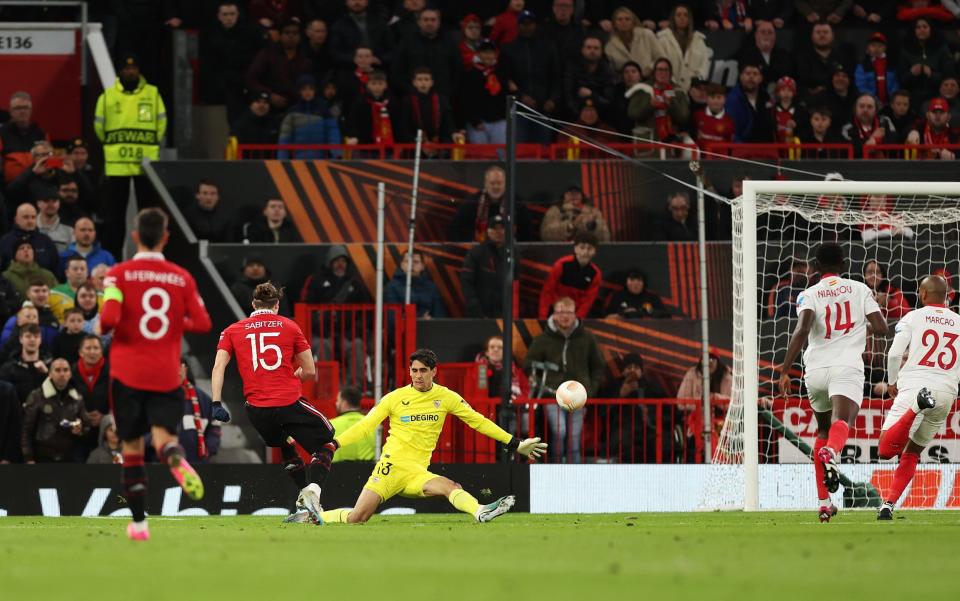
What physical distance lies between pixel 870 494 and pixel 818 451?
4.19m

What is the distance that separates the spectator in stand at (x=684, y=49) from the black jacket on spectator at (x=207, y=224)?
6.93 m

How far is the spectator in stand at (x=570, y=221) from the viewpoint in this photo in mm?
20734

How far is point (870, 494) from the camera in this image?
16.3 metres

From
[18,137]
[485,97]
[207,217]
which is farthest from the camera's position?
[485,97]

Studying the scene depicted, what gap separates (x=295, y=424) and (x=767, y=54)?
12.4 meters

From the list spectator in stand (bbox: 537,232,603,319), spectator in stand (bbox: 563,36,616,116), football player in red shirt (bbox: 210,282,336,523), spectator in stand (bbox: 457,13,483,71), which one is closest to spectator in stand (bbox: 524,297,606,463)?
spectator in stand (bbox: 537,232,603,319)

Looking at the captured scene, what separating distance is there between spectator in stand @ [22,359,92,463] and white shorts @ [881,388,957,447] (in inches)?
343

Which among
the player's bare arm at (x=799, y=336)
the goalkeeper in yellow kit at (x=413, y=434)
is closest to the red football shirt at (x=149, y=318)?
the goalkeeper in yellow kit at (x=413, y=434)

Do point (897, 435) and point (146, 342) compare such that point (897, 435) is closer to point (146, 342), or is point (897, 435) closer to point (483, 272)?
point (146, 342)

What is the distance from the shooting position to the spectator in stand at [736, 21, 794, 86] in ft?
76.2

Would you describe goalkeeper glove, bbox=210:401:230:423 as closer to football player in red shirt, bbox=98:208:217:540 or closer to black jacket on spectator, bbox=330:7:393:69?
football player in red shirt, bbox=98:208:217:540

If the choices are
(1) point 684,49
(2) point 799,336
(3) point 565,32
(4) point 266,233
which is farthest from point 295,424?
(1) point 684,49

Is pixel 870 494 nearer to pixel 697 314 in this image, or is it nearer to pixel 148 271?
pixel 697 314

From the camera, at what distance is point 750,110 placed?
22.6 meters
